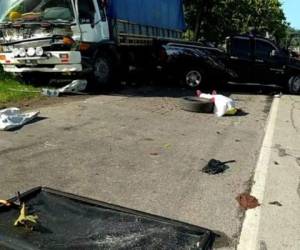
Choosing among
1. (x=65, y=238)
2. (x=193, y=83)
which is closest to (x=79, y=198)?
(x=65, y=238)

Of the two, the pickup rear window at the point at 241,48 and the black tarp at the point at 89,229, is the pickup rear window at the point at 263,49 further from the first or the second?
the black tarp at the point at 89,229

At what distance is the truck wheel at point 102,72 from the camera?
14292mm

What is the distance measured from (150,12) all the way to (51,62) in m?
6.09

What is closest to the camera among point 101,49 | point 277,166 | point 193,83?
point 277,166

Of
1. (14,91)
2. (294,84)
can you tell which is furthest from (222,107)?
(294,84)

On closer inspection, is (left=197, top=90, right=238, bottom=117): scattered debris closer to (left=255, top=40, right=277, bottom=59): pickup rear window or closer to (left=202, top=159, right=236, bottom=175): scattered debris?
(left=202, top=159, right=236, bottom=175): scattered debris

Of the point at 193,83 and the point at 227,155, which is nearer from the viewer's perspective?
the point at 227,155

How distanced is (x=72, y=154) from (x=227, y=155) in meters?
2.31

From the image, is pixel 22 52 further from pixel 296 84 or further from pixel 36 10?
pixel 296 84

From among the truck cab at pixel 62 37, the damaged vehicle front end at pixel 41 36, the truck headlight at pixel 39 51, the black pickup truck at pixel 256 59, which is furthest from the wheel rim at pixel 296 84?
Result: the truck headlight at pixel 39 51

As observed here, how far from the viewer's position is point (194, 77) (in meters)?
16.7

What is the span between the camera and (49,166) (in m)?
6.98

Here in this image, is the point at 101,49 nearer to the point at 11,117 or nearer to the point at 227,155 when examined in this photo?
the point at 11,117

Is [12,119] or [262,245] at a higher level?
[12,119]
